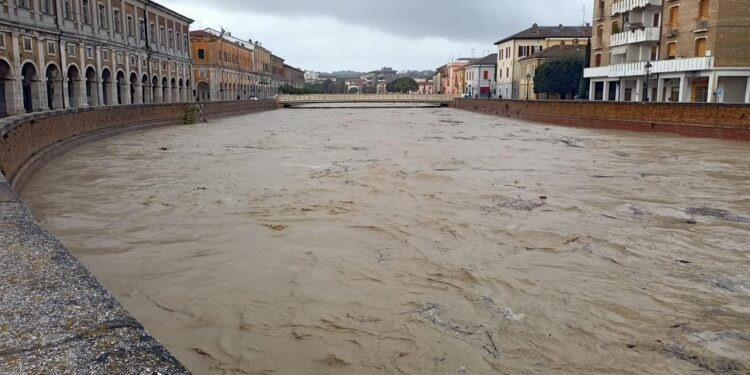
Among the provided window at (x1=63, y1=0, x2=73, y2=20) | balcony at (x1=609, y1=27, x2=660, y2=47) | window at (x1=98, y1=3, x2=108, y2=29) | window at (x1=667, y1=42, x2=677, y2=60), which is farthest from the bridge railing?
window at (x1=63, y1=0, x2=73, y2=20)

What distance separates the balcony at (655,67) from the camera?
39.4m

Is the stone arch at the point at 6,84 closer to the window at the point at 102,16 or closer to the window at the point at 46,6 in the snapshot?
the window at the point at 46,6

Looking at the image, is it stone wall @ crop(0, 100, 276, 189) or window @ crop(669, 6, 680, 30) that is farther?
window @ crop(669, 6, 680, 30)

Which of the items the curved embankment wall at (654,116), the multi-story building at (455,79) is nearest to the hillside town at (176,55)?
the curved embankment wall at (654,116)

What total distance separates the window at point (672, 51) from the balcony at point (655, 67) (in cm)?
114

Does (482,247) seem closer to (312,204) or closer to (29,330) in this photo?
(312,204)

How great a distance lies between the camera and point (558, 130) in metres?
36.3

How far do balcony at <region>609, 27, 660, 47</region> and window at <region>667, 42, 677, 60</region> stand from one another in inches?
60.0

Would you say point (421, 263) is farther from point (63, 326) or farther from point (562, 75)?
point (562, 75)

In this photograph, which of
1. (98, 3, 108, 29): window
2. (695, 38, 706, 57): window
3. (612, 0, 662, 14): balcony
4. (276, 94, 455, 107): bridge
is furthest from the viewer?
(276, 94, 455, 107): bridge

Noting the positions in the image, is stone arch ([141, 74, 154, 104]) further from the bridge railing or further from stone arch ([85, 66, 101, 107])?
the bridge railing

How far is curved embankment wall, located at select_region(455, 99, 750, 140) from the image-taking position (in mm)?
27109

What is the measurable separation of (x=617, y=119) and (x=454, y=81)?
99.0 m

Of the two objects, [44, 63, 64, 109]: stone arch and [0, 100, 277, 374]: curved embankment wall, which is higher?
[44, 63, 64, 109]: stone arch
